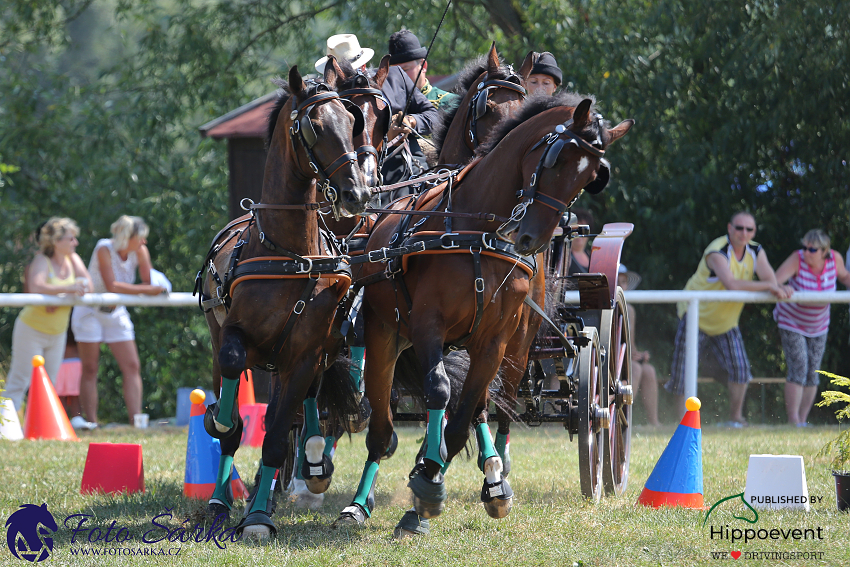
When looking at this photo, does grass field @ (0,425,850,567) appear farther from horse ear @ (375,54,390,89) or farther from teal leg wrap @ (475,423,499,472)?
horse ear @ (375,54,390,89)

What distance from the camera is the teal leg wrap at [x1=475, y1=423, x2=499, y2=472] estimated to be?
4559 millimetres

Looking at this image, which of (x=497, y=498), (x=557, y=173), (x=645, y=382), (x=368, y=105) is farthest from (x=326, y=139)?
(x=645, y=382)

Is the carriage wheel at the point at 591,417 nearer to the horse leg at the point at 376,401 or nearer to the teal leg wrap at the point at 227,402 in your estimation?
the horse leg at the point at 376,401

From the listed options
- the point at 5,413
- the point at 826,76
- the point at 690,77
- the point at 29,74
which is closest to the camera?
the point at 5,413

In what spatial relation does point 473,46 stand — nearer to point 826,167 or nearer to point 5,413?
point 826,167

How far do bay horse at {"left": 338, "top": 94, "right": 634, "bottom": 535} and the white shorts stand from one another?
4.89 m

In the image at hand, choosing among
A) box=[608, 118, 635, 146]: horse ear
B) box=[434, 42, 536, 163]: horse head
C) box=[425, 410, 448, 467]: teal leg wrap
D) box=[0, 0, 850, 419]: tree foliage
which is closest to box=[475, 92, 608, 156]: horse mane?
box=[608, 118, 635, 146]: horse ear

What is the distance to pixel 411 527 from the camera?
14.8ft

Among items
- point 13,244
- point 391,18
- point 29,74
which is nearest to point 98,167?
point 13,244

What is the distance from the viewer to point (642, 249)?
420 inches

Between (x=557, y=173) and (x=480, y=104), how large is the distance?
1207mm

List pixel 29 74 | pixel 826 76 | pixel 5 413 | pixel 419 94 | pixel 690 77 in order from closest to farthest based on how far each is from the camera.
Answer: pixel 419 94, pixel 5 413, pixel 826 76, pixel 690 77, pixel 29 74

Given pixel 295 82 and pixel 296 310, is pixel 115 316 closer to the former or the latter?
pixel 296 310

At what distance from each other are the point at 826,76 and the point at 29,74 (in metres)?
11.5
